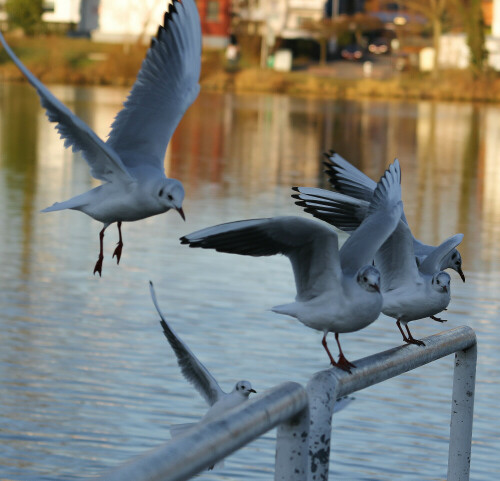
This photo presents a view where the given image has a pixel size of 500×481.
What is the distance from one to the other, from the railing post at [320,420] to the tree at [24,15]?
6365 centimetres

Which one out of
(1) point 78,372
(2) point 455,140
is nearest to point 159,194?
(1) point 78,372

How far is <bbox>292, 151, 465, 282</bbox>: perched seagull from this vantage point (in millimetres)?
4863

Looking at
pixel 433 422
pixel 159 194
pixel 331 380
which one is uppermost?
pixel 159 194

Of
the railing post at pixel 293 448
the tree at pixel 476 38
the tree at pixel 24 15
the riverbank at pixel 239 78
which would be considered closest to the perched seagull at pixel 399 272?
the railing post at pixel 293 448

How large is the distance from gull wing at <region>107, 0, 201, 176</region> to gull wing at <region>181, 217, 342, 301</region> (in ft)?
4.47

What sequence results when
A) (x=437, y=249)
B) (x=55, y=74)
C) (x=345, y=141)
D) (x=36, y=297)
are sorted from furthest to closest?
(x=55, y=74), (x=345, y=141), (x=36, y=297), (x=437, y=249)

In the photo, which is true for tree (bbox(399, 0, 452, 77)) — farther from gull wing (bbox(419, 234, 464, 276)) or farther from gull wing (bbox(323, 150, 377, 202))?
gull wing (bbox(419, 234, 464, 276))

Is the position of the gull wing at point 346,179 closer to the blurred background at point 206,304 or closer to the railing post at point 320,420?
the blurred background at point 206,304

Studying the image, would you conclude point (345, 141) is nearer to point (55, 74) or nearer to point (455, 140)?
point (455, 140)

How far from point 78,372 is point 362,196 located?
404 cm

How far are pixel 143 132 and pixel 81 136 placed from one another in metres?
0.59

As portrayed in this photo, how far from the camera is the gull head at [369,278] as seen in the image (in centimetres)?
404

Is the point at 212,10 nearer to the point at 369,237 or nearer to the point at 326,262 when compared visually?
the point at 369,237

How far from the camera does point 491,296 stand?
41.3ft
